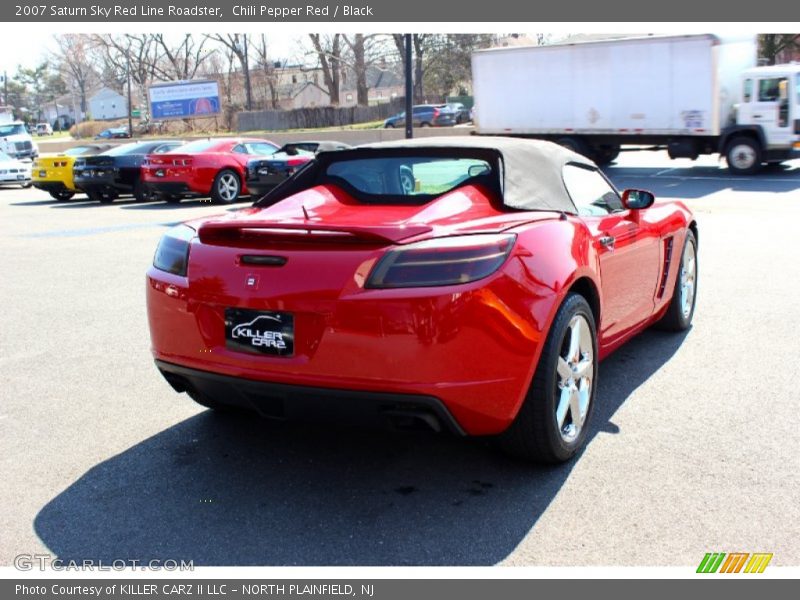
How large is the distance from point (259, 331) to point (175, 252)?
691 mm

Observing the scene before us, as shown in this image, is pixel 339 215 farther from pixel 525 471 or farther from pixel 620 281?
pixel 620 281

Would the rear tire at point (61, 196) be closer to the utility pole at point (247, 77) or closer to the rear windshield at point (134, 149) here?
the rear windshield at point (134, 149)

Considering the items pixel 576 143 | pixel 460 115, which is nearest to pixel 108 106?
pixel 460 115

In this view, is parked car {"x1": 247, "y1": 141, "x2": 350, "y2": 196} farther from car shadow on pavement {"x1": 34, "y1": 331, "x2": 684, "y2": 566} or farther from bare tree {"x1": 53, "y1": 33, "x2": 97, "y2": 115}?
bare tree {"x1": 53, "y1": 33, "x2": 97, "y2": 115}

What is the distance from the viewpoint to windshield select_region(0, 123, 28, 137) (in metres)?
44.6

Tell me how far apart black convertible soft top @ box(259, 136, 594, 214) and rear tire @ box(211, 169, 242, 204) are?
13.5m

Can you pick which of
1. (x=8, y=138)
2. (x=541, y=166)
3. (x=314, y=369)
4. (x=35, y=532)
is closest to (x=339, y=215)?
(x=314, y=369)

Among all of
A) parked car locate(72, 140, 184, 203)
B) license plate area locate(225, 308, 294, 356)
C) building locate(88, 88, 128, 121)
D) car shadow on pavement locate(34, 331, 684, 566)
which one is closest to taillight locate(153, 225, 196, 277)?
license plate area locate(225, 308, 294, 356)

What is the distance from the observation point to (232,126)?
6050 centimetres

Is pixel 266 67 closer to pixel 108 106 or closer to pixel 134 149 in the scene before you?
pixel 108 106

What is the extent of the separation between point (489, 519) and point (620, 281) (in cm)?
177

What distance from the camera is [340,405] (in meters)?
3.28

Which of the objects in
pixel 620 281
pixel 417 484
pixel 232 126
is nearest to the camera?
pixel 417 484

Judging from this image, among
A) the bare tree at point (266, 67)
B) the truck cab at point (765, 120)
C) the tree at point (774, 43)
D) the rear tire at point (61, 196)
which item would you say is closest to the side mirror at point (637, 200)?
the truck cab at point (765, 120)
